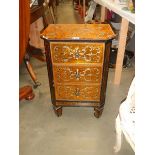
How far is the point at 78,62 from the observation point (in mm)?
1430

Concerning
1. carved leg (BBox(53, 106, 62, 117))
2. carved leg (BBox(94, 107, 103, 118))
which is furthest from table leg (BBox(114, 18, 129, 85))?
carved leg (BBox(53, 106, 62, 117))

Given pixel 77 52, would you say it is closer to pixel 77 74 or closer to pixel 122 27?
pixel 77 74

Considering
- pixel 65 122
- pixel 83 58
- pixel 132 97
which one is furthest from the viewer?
pixel 65 122

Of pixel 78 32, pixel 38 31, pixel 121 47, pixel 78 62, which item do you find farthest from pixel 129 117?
pixel 38 31

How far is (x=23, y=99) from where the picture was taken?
76.0 inches

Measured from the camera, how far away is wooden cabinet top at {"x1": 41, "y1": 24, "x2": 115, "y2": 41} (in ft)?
4.42

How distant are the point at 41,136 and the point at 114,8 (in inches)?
50.2

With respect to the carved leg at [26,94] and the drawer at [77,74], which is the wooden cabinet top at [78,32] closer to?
the drawer at [77,74]

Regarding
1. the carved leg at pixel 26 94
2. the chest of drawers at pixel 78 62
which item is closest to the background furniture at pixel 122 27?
the chest of drawers at pixel 78 62

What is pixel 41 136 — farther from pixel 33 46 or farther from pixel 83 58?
pixel 33 46

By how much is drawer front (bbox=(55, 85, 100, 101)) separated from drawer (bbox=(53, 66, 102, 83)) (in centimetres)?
6

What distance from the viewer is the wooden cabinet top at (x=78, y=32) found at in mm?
1346

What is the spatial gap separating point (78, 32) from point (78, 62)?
0.65 feet
